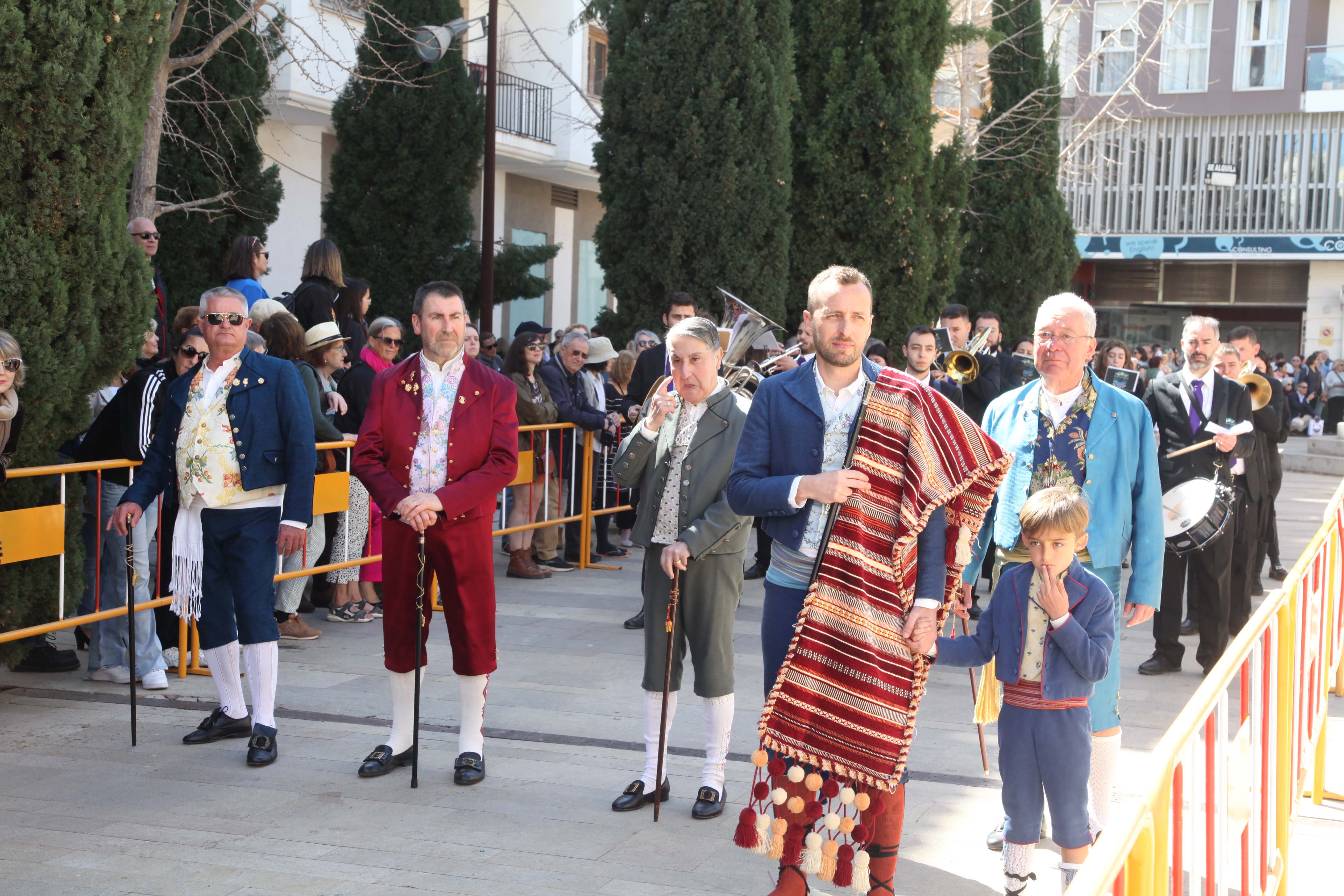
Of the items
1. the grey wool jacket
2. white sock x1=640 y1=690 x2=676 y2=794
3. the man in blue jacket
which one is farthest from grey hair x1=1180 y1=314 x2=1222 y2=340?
the man in blue jacket

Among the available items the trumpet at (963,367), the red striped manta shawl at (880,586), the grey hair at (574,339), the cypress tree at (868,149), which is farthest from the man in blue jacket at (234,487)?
the cypress tree at (868,149)

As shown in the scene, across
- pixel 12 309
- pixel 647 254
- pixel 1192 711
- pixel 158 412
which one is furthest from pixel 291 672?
pixel 647 254

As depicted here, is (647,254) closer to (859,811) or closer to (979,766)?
(979,766)

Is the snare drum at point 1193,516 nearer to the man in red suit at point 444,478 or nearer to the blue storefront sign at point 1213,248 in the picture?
the man in red suit at point 444,478

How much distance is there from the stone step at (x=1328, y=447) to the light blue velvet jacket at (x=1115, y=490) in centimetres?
2093

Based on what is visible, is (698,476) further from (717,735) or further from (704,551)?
(717,735)

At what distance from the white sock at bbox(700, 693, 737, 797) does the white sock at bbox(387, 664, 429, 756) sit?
4.24 ft

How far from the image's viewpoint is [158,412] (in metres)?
6.55

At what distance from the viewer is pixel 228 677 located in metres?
6.00

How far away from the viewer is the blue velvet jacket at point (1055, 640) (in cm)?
408

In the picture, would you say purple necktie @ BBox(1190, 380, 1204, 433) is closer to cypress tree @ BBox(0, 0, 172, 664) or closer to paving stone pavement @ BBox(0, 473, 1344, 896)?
paving stone pavement @ BBox(0, 473, 1344, 896)

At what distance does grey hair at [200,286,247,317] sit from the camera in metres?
5.81

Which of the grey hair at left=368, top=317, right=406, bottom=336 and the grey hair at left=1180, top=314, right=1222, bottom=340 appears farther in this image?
the grey hair at left=368, top=317, right=406, bottom=336

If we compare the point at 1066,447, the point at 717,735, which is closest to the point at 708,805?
the point at 717,735
